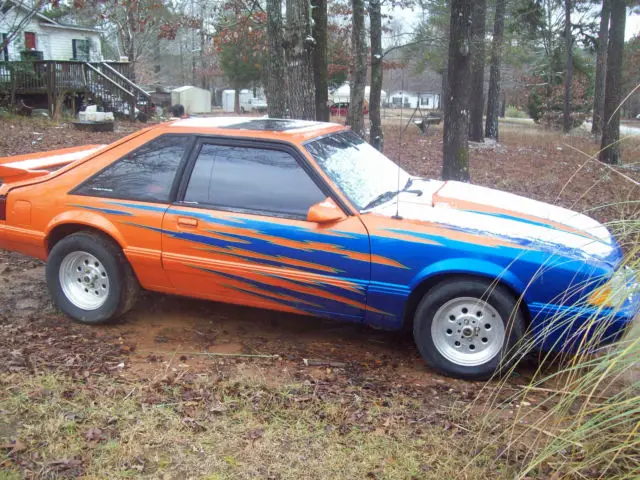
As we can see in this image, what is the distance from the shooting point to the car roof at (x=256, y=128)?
14.6ft

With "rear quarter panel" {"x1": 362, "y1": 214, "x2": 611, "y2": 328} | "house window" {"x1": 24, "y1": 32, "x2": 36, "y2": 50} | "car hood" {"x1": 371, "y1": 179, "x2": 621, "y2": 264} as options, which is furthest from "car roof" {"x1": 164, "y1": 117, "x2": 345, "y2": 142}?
"house window" {"x1": 24, "y1": 32, "x2": 36, "y2": 50}

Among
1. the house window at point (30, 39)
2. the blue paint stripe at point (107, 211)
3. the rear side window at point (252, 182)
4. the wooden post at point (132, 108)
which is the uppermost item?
the house window at point (30, 39)

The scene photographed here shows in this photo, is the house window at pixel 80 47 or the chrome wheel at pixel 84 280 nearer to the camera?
the chrome wheel at pixel 84 280

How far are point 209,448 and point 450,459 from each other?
1.21 m

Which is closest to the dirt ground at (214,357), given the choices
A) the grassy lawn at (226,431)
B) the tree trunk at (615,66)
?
the grassy lawn at (226,431)

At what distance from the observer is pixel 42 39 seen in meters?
30.3

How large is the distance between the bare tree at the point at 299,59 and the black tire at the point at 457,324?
4.40 m

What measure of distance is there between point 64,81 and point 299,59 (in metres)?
15.3

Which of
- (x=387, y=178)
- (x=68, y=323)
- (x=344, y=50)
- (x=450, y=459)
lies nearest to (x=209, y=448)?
(x=450, y=459)

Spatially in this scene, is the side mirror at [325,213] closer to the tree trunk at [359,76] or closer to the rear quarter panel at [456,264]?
the rear quarter panel at [456,264]

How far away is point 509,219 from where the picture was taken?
4.13 meters

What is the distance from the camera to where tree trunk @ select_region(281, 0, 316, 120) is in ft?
23.8

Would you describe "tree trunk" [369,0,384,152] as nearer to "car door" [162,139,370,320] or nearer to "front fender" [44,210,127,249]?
"car door" [162,139,370,320]

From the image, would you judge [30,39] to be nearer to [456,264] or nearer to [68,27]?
[68,27]
